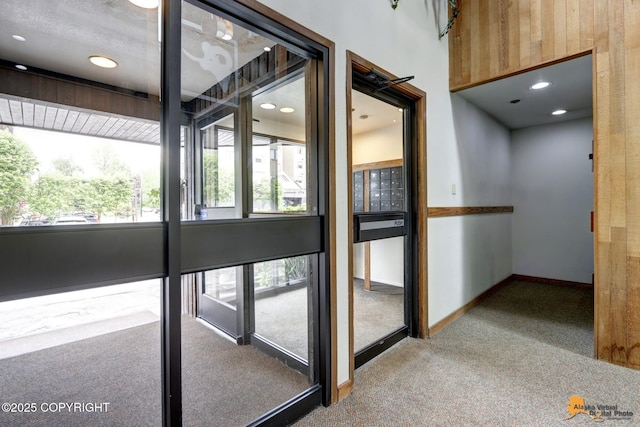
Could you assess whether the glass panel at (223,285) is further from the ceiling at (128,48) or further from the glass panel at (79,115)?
the ceiling at (128,48)

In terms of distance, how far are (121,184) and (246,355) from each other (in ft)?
4.59

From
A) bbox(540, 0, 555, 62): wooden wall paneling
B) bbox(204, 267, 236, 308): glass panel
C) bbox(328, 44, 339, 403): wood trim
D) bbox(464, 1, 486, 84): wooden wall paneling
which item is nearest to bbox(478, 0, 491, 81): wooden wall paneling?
bbox(464, 1, 486, 84): wooden wall paneling

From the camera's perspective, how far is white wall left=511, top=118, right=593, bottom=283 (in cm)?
416

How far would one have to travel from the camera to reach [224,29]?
5.78ft

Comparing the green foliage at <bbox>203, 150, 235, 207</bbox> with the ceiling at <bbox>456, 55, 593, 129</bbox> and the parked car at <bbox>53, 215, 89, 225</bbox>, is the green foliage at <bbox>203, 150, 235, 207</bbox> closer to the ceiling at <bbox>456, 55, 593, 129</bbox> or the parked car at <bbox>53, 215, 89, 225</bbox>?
the parked car at <bbox>53, 215, 89, 225</bbox>

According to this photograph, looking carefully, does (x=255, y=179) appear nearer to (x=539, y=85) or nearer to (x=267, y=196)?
(x=267, y=196)

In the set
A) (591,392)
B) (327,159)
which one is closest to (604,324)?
(591,392)

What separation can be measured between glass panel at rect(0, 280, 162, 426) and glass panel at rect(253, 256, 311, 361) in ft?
2.55

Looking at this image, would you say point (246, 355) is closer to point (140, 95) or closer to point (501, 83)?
point (140, 95)

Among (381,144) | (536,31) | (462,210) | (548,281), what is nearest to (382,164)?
(381,144)

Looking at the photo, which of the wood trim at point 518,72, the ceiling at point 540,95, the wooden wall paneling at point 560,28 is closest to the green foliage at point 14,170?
the wood trim at point 518,72

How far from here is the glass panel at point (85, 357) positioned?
145cm

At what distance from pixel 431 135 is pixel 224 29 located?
1853mm

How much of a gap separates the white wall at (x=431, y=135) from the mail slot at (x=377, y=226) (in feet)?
1.01
